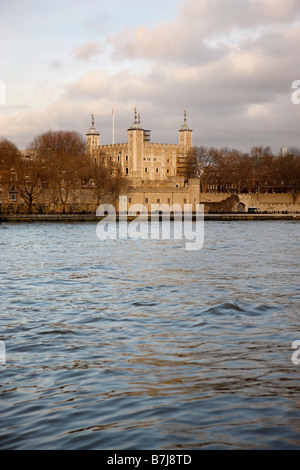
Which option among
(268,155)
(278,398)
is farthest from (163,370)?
(268,155)

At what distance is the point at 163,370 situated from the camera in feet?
25.4

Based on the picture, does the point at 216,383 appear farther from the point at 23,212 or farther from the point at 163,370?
the point at 23,212

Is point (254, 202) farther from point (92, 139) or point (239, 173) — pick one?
point (92, 139)

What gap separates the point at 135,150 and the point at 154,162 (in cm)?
364

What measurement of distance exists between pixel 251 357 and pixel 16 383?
2.90m

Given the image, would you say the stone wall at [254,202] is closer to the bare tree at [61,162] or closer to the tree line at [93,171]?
the tree line at [93,171]

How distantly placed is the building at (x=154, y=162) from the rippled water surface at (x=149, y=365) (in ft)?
230

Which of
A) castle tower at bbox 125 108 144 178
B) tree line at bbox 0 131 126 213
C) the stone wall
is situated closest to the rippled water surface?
tree line at bbox 0 131 126 213

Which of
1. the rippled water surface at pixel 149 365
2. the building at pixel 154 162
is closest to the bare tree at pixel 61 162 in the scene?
the building at pixel 154 162

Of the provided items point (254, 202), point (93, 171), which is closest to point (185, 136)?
point (254, 202)

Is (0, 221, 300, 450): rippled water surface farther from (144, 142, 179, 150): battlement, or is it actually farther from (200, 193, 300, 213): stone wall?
(144, 142, 179, 150): battlement

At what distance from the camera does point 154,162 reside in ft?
318

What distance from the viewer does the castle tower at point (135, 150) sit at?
94.9m

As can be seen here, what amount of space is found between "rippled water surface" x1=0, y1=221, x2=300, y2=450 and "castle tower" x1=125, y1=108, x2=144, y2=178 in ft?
260
